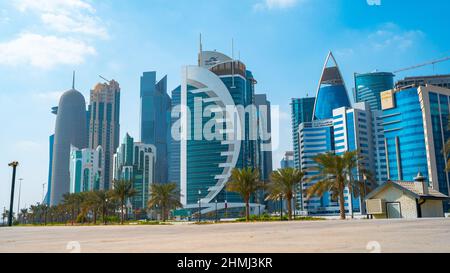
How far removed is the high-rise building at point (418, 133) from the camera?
5433 inches

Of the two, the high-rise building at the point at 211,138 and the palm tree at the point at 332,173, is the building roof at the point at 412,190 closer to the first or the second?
the palm tree at the point at 332,173

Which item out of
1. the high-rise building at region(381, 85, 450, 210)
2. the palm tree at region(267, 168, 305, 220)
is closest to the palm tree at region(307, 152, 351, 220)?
the palm tree at region(267, 168, 305, 220)

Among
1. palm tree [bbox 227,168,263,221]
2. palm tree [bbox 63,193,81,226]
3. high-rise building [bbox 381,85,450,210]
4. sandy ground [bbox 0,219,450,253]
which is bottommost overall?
sandy ground [bbox 0,219,450,253]

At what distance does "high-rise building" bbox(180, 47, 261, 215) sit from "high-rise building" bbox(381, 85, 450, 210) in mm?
56157

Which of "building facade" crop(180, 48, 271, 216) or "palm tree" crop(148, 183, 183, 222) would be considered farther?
"building facade" crop(180, 48, 271, 216)

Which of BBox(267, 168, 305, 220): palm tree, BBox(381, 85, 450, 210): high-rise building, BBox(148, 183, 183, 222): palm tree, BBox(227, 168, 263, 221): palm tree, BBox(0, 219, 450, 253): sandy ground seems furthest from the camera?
BBox(381, 85, 450, 210): high-rise building

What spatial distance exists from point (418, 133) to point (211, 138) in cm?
7637

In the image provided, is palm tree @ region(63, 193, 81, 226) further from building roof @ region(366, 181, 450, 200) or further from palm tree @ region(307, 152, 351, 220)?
building roof @ region(366, 181, 450, 200)

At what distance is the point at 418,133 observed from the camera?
143 meters

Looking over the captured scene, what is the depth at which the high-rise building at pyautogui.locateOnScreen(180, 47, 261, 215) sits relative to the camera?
17125 cm
